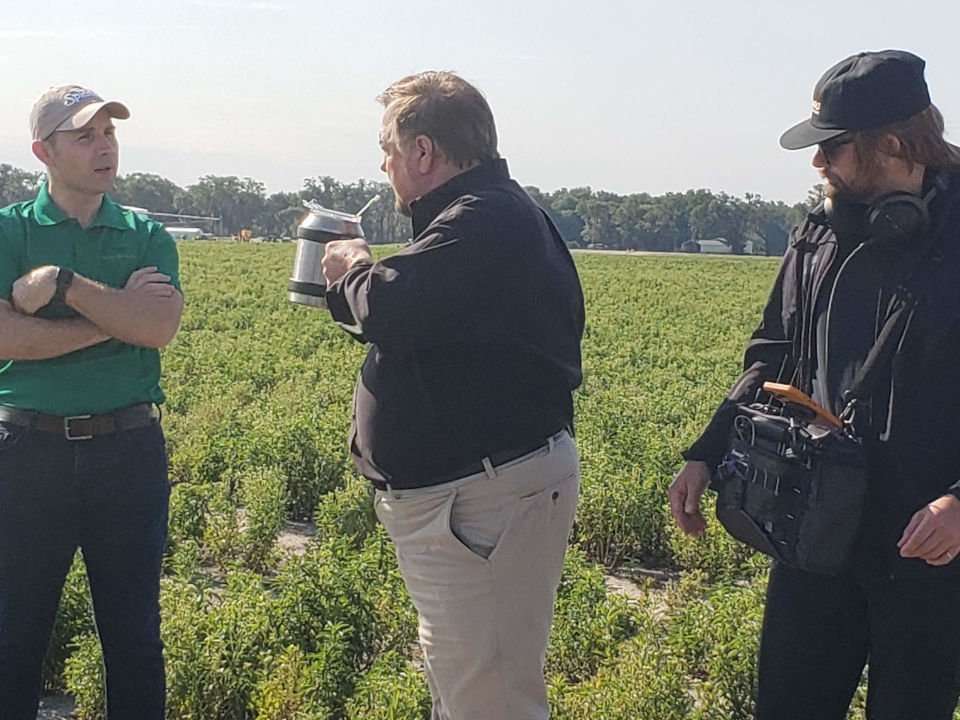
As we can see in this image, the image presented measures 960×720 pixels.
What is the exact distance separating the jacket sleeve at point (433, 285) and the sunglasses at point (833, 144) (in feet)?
2.59

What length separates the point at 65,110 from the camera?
3.17m

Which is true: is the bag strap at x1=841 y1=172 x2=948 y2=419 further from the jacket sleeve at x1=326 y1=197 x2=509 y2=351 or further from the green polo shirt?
the green polo shirt

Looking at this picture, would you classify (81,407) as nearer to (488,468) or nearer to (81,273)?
(81,273)

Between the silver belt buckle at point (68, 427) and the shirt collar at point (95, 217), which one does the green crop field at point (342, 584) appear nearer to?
the silver belt buckle at point (68, 427)

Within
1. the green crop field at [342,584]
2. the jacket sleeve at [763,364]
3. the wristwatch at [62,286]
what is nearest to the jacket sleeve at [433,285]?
the jacket sleeve at [763,364]

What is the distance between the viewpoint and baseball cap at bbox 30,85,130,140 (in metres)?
3.15

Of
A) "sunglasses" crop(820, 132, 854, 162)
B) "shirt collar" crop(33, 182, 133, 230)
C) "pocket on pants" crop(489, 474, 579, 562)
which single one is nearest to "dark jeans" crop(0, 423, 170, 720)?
"shirt collar" crop(33, 182, 133, 230)

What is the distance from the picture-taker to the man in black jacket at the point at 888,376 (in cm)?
245

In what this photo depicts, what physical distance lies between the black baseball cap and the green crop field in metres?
2.12

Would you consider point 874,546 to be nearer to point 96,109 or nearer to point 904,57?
point 904,57

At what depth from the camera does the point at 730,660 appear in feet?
13.6

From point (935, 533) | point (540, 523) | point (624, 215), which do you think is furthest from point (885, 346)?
point (624, 215)

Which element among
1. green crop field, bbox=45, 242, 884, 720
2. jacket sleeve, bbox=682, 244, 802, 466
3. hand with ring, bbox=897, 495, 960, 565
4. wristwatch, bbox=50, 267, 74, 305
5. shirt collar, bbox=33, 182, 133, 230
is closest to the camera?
hand with ring, bbox=897, 495, 960, 565

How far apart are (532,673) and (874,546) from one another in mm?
885
